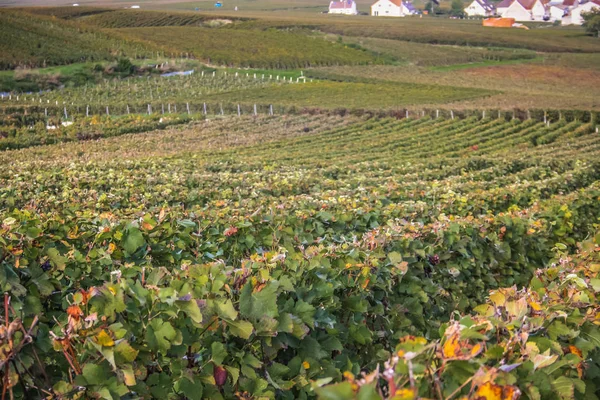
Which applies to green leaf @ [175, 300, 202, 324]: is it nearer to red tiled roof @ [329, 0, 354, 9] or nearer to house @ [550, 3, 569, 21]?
house @ [550, 3, 569, 21]

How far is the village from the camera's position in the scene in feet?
495

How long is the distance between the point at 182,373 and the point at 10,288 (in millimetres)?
1042

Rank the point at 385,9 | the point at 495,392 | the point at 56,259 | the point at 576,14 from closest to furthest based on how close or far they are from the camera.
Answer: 1. the point at 495,392
2. the point at 56,259
3. the point at 576,14
4. the point at 385,9

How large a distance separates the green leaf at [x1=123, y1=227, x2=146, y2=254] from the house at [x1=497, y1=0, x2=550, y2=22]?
168 m

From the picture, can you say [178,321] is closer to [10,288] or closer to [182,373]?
[182,373]

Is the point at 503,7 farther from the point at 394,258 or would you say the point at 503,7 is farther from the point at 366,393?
the point at 366,393

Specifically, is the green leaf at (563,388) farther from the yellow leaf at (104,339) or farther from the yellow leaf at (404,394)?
the yellow leaf at (104,339)

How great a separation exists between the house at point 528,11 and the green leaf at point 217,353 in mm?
169192

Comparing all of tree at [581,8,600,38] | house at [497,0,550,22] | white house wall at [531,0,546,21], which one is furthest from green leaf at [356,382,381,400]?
white house wall at [531,0,546,21]

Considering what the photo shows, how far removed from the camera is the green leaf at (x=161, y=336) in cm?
386

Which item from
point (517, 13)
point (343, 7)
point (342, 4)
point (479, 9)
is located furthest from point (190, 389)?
point (479, 9)

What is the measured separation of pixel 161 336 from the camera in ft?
12.7

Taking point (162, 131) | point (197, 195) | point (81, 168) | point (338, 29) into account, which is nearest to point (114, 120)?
point (162, 131)

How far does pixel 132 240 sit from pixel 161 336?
2074mm
